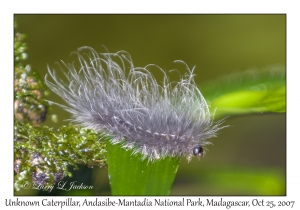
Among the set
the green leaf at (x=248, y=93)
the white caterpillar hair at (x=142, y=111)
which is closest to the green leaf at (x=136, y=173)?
the white caterpillar hair at (x=142, y=111)

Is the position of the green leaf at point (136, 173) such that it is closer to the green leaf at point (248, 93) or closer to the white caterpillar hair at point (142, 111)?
the white caterpillar hair at point (142, 111)

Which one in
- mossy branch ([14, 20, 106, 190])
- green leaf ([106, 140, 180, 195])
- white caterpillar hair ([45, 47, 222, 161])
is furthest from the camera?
white caterpillar hair ([45, 47, 222, 161])

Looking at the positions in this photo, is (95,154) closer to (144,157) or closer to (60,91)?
(144,157)

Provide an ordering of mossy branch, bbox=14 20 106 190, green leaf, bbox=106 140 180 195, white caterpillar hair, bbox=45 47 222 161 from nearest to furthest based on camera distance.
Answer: green leaf, bbox=106 140 180 195 → mossy branch, bbox=14 20 106 190 → white caterpillar hair, bbox=45 47 222 161

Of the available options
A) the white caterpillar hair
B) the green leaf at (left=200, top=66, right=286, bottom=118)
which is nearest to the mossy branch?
the white caterpillar hair

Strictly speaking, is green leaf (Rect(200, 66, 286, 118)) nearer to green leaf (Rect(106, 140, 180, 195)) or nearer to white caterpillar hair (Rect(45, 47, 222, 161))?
white caterpillar hair (Rect(45, 47, 222, 161))
